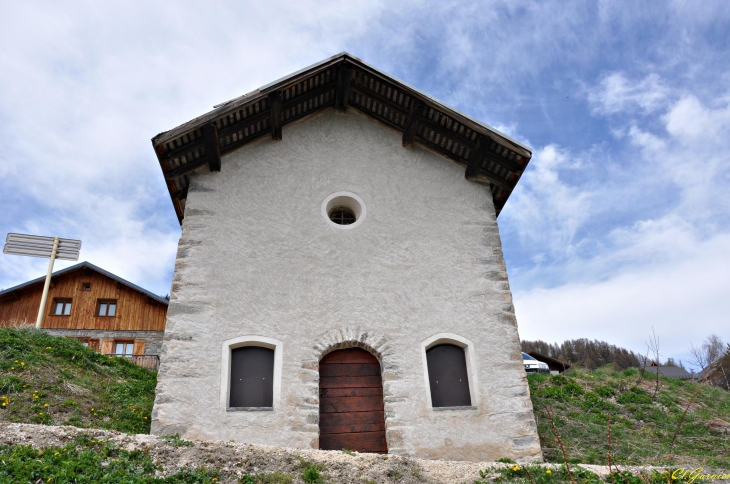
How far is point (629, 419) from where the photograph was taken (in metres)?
10.3

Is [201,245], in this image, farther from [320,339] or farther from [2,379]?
[2,379]

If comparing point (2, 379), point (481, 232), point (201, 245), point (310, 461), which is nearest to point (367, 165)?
point (481, 232)

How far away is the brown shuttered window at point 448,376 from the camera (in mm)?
8125

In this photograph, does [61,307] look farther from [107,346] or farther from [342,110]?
[342,110]

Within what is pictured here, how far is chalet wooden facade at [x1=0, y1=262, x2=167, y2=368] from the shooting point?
59.6 feet

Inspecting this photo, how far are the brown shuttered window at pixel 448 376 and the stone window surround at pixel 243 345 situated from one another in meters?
2.14

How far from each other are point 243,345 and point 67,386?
121 inches

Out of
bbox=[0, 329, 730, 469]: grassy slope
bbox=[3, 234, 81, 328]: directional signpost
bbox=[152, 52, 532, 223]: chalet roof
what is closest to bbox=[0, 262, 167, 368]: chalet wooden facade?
bbox=[3, 234, 81, 328]: directional signpost

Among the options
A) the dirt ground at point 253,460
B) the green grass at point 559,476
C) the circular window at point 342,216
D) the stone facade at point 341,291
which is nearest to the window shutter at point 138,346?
the stone facade at point 341,291

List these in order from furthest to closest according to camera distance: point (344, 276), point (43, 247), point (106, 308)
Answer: point (106, 308) → point (43, 247) → point (344, 276)

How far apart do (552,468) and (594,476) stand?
0.45m

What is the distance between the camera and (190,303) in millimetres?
8008

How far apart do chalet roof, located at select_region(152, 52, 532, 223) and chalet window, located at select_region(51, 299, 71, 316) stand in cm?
1072

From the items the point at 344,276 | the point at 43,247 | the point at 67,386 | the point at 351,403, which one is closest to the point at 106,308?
the point at 43,247
